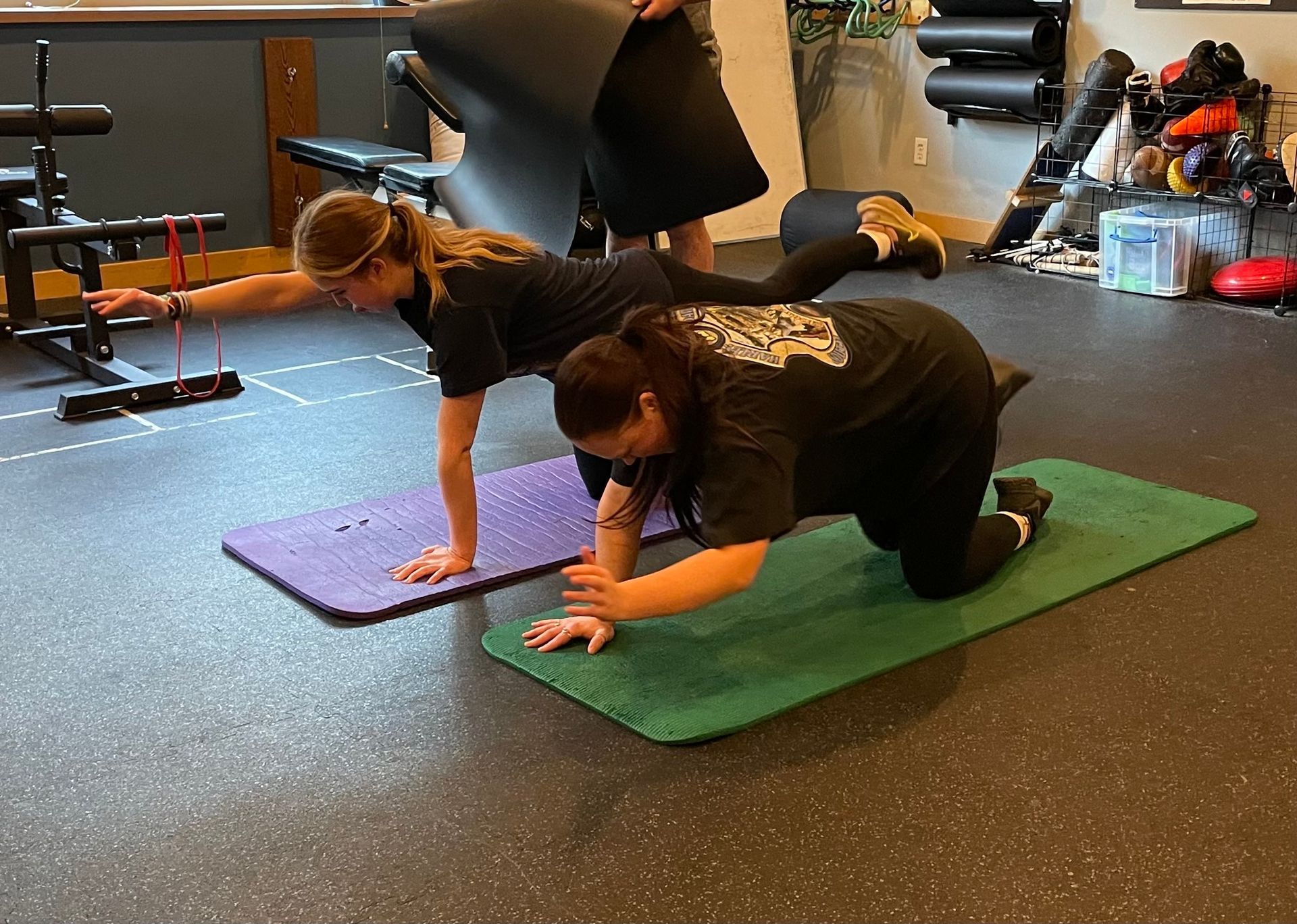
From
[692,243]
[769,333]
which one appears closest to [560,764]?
[769,333]

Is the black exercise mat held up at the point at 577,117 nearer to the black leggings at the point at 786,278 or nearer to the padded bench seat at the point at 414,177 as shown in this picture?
the black leggings at the point at 786,278

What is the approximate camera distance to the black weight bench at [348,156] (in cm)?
477

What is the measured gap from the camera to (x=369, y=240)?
89.4 inches

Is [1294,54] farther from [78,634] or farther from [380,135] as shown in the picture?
[78,634]

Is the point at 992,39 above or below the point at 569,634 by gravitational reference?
above

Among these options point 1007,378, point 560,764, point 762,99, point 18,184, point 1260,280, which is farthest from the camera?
point 762,99

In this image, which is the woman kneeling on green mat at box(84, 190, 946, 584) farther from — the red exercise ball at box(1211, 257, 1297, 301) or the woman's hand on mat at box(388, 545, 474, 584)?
the red exercise ball at box(1211, 257, 1297, 301)

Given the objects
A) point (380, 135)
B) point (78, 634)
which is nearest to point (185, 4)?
point (380, 135)

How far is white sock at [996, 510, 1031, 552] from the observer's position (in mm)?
2600

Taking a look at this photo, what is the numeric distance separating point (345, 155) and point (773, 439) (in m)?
3.43

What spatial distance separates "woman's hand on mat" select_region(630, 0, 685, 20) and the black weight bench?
181 cm

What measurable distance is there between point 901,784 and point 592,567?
621 mm

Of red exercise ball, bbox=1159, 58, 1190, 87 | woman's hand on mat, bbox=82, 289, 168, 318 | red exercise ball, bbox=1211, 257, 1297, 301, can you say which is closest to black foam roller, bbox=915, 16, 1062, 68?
red exercise ball, bbox=1159, 58, 1190, 87

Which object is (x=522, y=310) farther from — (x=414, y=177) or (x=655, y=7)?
(x=414, y=177)
